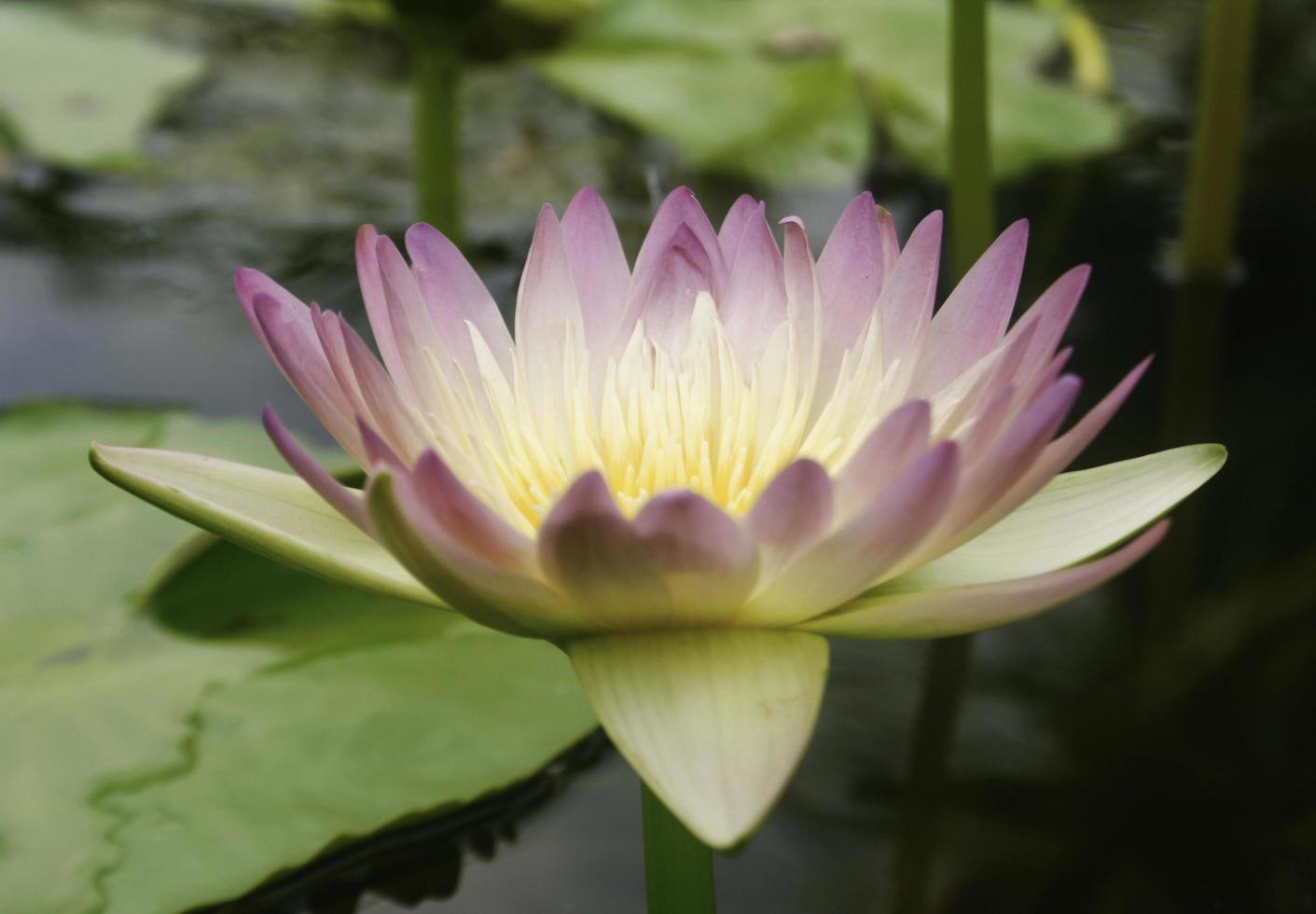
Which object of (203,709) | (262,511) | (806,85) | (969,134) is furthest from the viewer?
(806,85)

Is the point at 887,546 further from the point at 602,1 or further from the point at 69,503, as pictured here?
the point at 602,1

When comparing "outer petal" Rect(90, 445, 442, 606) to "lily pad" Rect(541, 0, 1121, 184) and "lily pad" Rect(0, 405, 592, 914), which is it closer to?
"lily pad" Rect(0, 405, 592, 914)

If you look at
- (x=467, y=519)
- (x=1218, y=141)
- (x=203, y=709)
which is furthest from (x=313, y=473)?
(x=1218, y=141)

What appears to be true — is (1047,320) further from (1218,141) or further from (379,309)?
(1218,141)

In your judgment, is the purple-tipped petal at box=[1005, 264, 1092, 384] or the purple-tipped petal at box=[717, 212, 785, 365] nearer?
the purple-tipped petal at box=[1005, 264, 1092, 384]

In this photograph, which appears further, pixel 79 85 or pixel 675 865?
pixel 79 85

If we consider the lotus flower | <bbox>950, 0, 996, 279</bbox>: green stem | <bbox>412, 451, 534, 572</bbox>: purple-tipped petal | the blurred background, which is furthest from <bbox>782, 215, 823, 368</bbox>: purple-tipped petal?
<bbox>950, 0, 996, 279</bbox>: green stem

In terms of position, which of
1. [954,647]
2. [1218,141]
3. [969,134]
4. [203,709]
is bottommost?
[954,647]

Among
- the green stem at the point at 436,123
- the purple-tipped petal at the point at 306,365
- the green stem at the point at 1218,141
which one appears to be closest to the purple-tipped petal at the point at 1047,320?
the purple-tipped petal at the point at 306,365

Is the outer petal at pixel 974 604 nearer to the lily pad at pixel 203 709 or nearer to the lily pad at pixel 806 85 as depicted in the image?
the lily pad at pixel 203 709
